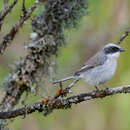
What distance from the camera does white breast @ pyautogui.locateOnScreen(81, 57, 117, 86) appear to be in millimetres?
4754

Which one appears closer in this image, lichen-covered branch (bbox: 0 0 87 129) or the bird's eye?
lichen-covered branch (bbox: 0 0 87 129)

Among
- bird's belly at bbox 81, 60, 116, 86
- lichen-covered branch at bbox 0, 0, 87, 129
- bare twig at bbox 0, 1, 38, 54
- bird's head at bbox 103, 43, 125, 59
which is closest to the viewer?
bare twig at bbox 0, 1, 38, 54

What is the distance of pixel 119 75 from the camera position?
5.34 m

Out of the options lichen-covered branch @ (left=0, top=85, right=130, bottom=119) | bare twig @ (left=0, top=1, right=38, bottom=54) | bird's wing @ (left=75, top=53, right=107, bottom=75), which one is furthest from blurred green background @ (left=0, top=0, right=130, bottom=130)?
lichen-covered branch @ (left=0, top=85, right=130, bottom=119)

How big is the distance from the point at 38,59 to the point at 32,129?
4.89ft

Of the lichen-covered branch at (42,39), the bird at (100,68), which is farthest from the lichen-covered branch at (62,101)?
the bird at (100,68)

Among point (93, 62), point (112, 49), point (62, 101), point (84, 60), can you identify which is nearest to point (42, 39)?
point (93, 62)

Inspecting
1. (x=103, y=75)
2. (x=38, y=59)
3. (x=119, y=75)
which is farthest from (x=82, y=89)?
(x=38, y=59)

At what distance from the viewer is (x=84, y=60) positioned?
5863mm

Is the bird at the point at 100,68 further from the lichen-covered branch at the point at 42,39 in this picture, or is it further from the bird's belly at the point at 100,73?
the lichen-covered branch at the point at 42,39

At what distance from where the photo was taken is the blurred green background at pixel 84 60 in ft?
17.4

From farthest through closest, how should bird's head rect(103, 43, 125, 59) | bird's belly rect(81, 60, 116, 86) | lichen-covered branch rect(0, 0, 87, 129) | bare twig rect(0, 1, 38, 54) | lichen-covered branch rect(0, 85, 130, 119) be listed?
1. bird's head rect(103, 43, 125, 59)
2. bird's belly rect(81, 60, 116, 86)
3. lichen-covered branch rect(0, 0, 87, 129)
4. bare twig rect(0, 1, 38, 54)
5. lichen-covered branch rect(0, 85, 130, 119)

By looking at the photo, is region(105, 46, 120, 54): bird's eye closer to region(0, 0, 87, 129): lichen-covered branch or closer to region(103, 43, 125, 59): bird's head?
region(103, 43, 125, 59): bird's head

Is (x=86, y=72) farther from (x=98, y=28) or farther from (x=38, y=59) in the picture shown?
(x=98, y=28)
